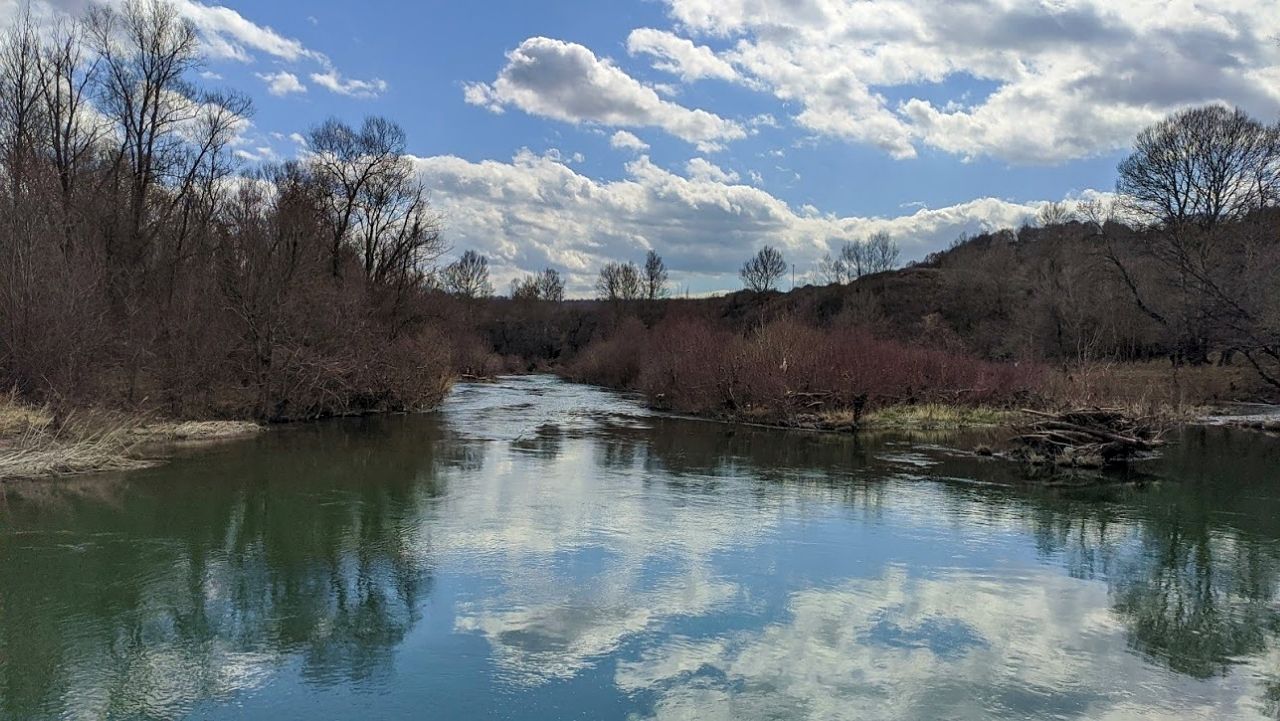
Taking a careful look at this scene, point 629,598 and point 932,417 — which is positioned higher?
point 932,417

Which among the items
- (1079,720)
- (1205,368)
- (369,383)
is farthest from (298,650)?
(1205,368)

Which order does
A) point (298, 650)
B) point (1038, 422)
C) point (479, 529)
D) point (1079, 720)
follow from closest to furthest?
point (1079, 720) → point (298, 650) → point (479, 529) → point (1038, 422)

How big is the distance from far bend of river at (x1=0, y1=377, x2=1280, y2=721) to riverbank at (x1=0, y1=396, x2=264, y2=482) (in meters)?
0.94

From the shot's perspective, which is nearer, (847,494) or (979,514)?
(979,514)

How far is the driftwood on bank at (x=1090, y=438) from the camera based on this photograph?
18.1 metres

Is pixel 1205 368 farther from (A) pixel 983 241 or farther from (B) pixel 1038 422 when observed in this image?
(A) pixel 983 241

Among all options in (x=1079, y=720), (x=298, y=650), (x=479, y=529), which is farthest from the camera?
(x=479, y=529)

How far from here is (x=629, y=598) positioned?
8328 millimetres

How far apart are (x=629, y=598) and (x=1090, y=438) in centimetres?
1474

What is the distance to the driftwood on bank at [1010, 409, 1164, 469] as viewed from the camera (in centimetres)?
1812

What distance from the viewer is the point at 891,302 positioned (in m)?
71.6

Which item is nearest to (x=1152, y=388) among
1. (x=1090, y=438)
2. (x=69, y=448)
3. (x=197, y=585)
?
(x=1090, y=438)

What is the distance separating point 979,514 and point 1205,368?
3219cm

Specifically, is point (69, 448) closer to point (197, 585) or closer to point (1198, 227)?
point (197, 585)
